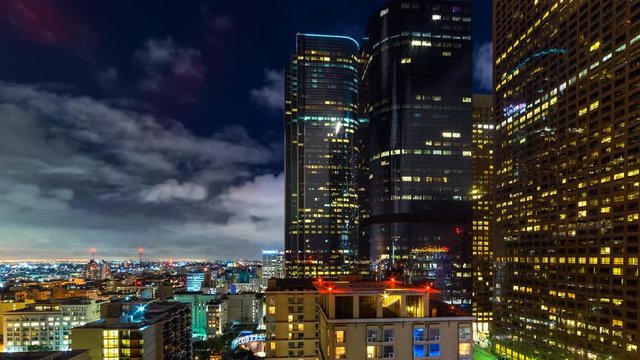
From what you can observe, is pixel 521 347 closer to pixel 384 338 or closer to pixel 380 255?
pixel 380 255

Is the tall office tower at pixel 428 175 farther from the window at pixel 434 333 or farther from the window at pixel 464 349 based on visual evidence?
the window at pixel 434 333

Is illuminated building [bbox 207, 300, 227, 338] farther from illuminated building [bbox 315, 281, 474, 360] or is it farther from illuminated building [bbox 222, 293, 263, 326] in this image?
illuminated building [bbox 315, 281, 474, 360]

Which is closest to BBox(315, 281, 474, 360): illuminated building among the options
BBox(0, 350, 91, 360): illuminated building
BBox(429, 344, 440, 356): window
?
BBox(429, 344, 440, 356): window

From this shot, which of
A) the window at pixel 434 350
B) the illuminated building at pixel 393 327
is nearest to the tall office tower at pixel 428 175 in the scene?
the illuminated building at pixel 393 327

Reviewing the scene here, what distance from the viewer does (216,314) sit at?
175625 millimetres

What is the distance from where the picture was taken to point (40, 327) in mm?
125250

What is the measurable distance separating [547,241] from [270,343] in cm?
8743

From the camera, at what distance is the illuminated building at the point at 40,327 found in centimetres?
12344

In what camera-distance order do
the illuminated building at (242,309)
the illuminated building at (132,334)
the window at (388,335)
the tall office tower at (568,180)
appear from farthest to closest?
the illuminated building at (242,309) → the tall office tower at (568,180) → the illuminated building at (132,334) → the window at (388,335)

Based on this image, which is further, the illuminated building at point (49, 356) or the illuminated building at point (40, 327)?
the illuminated building at point (40, 327)

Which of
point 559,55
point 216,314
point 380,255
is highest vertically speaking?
point 559,55

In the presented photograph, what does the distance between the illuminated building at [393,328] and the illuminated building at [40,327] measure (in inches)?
4912

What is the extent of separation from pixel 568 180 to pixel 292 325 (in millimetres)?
85373

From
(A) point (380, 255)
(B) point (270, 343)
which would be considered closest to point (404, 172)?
(A) point (380, 255)
